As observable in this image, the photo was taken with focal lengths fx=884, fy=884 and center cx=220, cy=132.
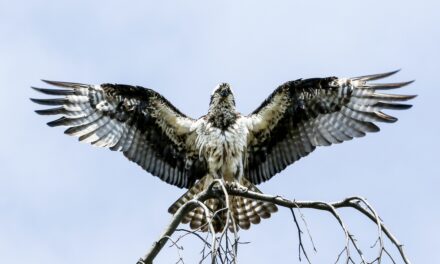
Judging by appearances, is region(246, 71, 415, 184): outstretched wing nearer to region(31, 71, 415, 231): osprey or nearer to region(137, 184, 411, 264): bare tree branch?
region(31, 71, 415, 231): osprey

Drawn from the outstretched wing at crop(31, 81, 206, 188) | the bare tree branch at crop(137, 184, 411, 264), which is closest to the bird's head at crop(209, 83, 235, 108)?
the outstretched wing at crop(31, 81, 206, 188)

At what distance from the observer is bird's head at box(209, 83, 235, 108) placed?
11.0 meters

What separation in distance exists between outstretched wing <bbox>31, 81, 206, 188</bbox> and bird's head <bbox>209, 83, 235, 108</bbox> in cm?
44

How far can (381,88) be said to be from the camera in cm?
1069

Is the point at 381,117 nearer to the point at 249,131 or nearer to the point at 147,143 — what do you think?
the point at 249,131

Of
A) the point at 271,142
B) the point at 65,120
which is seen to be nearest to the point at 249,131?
the point at 271,142

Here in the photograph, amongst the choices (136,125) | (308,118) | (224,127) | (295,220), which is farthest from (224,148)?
(295,220)

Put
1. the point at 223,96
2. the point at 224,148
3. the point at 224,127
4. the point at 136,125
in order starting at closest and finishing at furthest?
the point at 224,148 → the point at 224,127 → the point at 223,96 → the point at 136,125

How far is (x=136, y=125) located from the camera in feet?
37.0

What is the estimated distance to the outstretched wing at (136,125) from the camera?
10.9 metres

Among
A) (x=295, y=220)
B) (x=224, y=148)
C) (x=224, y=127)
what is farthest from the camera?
(x=224, y=127)

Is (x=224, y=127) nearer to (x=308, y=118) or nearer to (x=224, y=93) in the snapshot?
(x=224, y=93)

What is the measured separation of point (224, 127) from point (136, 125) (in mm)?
1204

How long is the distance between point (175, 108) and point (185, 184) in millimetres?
983
